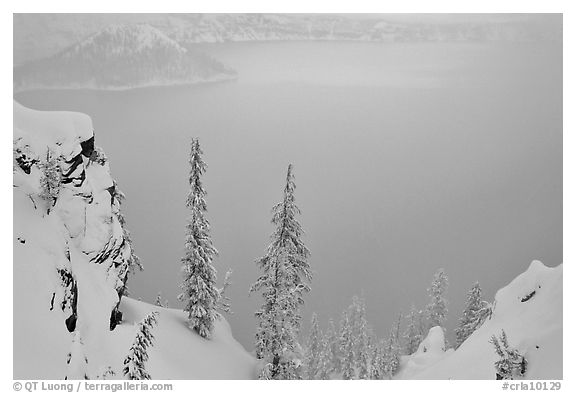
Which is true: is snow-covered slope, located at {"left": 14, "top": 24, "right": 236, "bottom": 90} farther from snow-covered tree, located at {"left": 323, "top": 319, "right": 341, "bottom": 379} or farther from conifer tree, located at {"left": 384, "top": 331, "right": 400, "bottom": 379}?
snow-covered tree, located at {"left": 323, "top": 319, "right": 341, "bottom": 379}

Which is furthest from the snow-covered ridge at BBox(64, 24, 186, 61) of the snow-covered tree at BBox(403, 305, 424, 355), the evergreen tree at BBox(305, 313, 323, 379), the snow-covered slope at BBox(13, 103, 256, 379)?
the snow-covered tree at BBox(403, 305, 424, 355)

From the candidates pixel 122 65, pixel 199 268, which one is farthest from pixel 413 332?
pixel 122 65

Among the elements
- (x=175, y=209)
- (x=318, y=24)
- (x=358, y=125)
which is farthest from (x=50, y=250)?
(x=175, y=209)

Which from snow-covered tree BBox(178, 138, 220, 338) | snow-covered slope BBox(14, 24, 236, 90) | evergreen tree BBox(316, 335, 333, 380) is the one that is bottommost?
evergreen tree BBox(316, 335, 333, 380)

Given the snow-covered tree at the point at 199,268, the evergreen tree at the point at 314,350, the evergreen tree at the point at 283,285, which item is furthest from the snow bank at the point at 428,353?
the snow-covered tree at the point at 199,268

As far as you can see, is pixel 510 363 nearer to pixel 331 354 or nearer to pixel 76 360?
pixel 76 360
